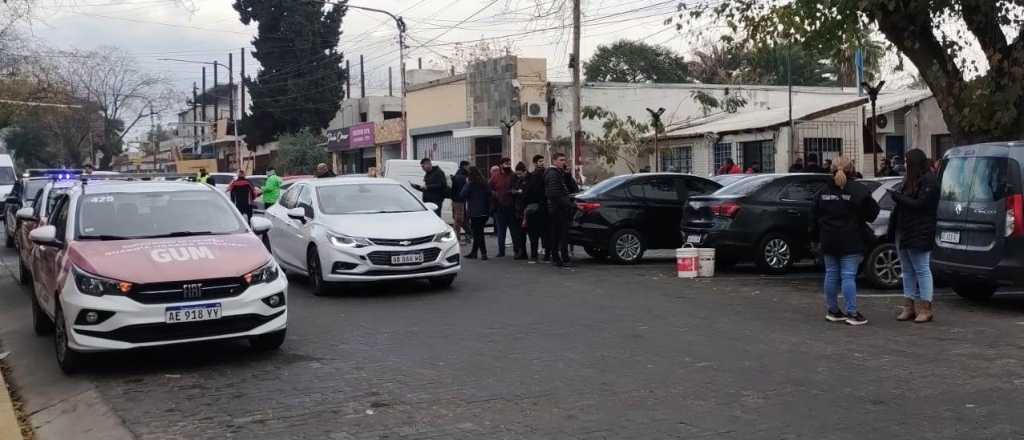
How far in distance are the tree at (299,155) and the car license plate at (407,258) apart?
40824mm

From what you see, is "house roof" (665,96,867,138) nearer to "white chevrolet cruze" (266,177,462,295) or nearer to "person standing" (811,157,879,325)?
"white chevrolet cruze" (266,177,462,295)

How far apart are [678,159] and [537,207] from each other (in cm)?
1602

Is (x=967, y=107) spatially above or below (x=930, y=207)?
above

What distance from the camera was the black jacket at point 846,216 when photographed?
980 centimetres

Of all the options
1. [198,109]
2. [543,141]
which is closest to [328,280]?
[543,141]

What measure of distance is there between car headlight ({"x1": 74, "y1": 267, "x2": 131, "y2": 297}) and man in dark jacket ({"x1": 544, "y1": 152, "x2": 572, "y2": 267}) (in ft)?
28.5

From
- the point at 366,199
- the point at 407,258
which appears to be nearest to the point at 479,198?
the point at 366,199

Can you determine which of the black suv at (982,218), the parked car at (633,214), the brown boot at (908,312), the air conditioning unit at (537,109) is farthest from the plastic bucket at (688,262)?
the air conditioning unit at (537,109)

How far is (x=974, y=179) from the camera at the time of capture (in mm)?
10766

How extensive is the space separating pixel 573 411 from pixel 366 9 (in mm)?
29882

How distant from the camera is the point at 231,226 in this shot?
30.5ft

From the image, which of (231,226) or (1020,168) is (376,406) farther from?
(1020,168)

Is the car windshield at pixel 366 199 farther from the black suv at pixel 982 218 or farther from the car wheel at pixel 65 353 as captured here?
the black suv at pixel 982 218

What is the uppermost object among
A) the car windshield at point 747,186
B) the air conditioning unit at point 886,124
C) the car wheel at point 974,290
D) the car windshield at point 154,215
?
the air conditioning unit at point 886,124
